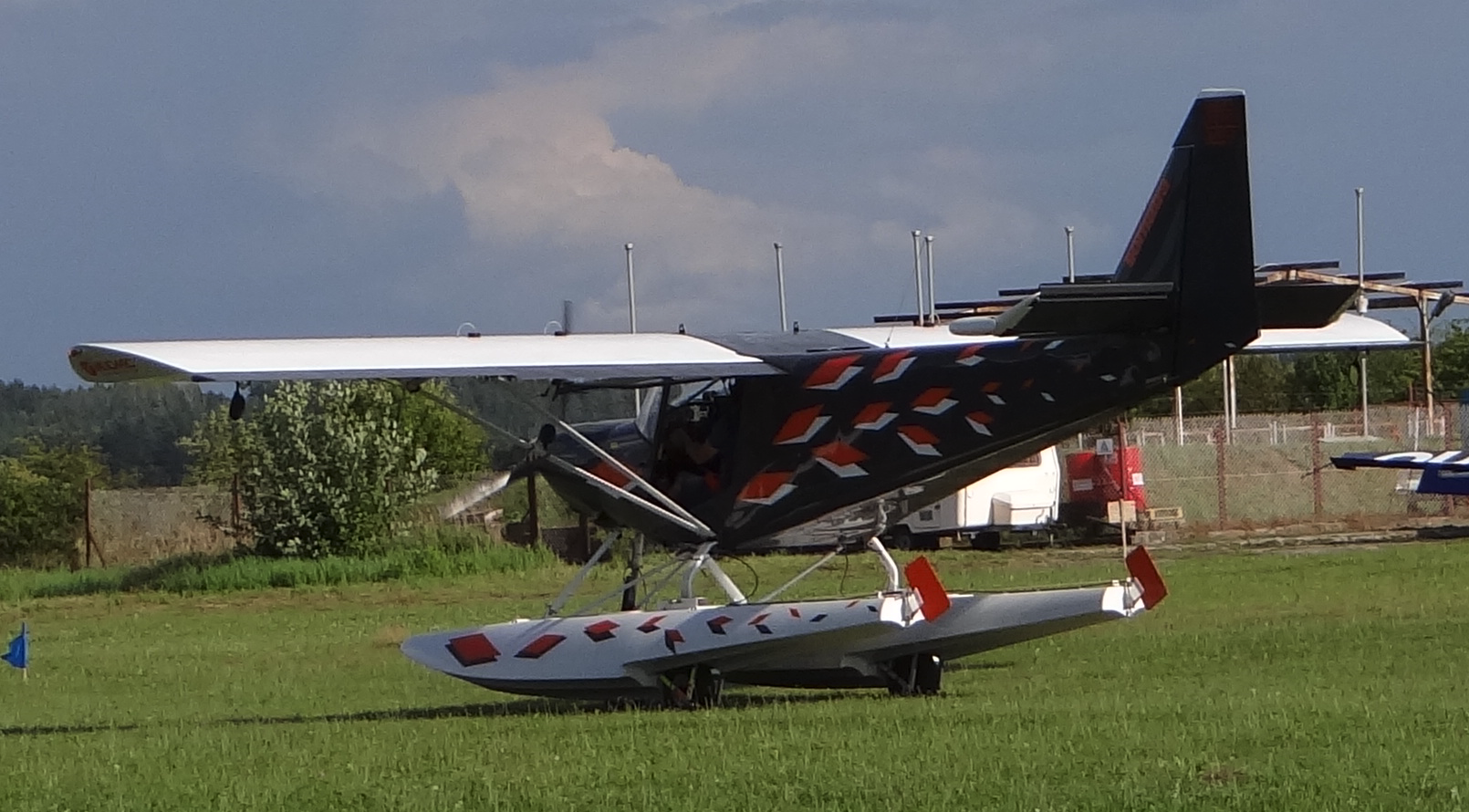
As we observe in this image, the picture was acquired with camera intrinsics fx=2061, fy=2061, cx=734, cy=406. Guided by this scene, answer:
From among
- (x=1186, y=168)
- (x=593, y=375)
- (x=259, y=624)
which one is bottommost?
(x=259, y=624)

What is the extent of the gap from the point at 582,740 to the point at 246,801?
253cm

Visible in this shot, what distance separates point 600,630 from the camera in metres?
14.3

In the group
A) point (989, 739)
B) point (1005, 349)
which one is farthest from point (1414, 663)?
point (989, 739)

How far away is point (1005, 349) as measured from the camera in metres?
14.2

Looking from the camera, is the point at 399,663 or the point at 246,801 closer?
the point at 246,801

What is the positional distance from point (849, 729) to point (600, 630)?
3394 millimetres

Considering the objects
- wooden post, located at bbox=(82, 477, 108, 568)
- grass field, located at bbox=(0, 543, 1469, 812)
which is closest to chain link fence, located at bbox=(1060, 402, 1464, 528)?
grass field, located at bbox=(0, 543, 1469, 812)

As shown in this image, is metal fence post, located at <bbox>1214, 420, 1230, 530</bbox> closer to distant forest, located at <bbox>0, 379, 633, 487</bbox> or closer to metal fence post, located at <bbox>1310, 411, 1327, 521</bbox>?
metal fence post, located at <bbox>1310, 411, 1327, 521</bbox>

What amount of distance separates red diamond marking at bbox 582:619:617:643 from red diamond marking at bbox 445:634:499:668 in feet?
2.27

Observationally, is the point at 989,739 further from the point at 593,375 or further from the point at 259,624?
the point at 259,624

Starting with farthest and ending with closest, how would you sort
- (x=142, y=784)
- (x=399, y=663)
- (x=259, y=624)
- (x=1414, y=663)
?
(x=259, y=624), (x=399, y=663), (x=1414, y=663), (x=142, y=784)

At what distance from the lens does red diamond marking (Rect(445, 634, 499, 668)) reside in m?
14.5

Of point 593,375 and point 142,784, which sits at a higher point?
Result: point 593,375

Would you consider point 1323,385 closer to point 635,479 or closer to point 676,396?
point 676,396
